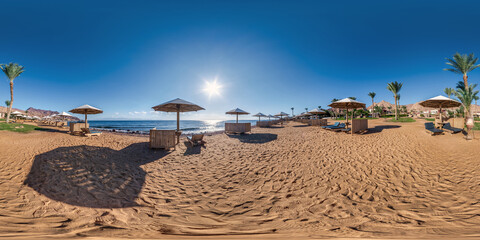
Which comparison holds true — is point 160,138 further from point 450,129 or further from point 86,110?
point 450,129

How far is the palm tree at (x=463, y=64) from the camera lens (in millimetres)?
17125

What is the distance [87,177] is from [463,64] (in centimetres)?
3328

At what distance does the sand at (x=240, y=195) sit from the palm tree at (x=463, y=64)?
2033 centimetres

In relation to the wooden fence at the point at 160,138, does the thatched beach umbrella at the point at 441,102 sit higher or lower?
higher

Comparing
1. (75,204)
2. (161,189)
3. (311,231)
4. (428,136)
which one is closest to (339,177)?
(311,231)

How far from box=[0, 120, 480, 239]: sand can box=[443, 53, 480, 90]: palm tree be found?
66.7 ft

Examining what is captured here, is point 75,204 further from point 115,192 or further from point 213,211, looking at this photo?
point 213,211

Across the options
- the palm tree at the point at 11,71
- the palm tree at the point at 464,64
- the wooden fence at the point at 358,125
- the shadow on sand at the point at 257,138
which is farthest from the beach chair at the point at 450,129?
the palm tree at the point at 11,71

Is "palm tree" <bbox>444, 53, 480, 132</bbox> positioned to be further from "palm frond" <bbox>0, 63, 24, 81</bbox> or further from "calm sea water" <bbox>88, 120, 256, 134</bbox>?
"palm frond" <bbox>0, 63, 24, 81</bbox>

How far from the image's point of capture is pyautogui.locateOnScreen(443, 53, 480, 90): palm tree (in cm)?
1712

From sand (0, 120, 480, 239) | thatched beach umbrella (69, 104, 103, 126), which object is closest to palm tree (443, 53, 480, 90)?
sand (0, 120, 480, 239)

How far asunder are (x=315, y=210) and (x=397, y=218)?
1361 mm

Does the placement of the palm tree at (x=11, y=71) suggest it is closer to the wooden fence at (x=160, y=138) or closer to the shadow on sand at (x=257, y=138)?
the wooden fence at (x=160, y=138)

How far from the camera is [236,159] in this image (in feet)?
21.7
